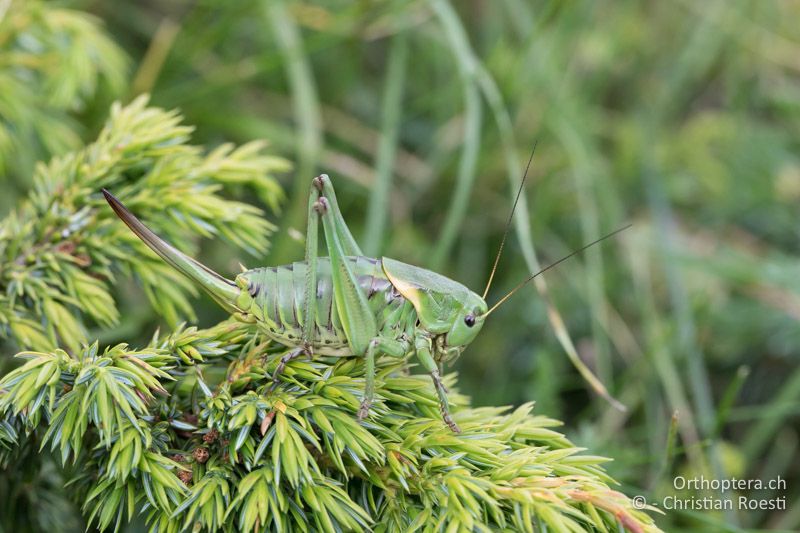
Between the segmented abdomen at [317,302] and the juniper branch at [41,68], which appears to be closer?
the segmented abdomen at [317,302]

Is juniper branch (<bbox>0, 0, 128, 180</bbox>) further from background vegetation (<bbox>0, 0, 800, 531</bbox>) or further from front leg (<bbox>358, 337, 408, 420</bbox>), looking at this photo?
front leg (<bbox>358, 337, 408, 420</bbox>)

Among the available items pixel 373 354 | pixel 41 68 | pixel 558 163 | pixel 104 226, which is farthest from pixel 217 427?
pixel 558 163

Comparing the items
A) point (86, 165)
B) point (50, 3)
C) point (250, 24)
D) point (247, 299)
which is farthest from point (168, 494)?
point (250, 24)

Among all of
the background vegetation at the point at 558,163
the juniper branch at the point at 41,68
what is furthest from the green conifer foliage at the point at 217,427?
the background vegetation at the point at 558,163

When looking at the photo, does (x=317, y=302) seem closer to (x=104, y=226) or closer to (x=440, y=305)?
(x=440, y=305)

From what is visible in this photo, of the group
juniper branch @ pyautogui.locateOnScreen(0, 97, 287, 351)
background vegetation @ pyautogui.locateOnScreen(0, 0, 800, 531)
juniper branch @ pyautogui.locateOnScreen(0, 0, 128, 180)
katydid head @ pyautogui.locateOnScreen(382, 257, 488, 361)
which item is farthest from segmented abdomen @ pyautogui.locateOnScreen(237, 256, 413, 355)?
juniper branch @ pyautogui.locateOnScreen(0, 0, 128, 180)

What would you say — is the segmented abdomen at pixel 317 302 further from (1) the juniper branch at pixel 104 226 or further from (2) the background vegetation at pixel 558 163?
(2) the background vegetation at pixel 558 163
